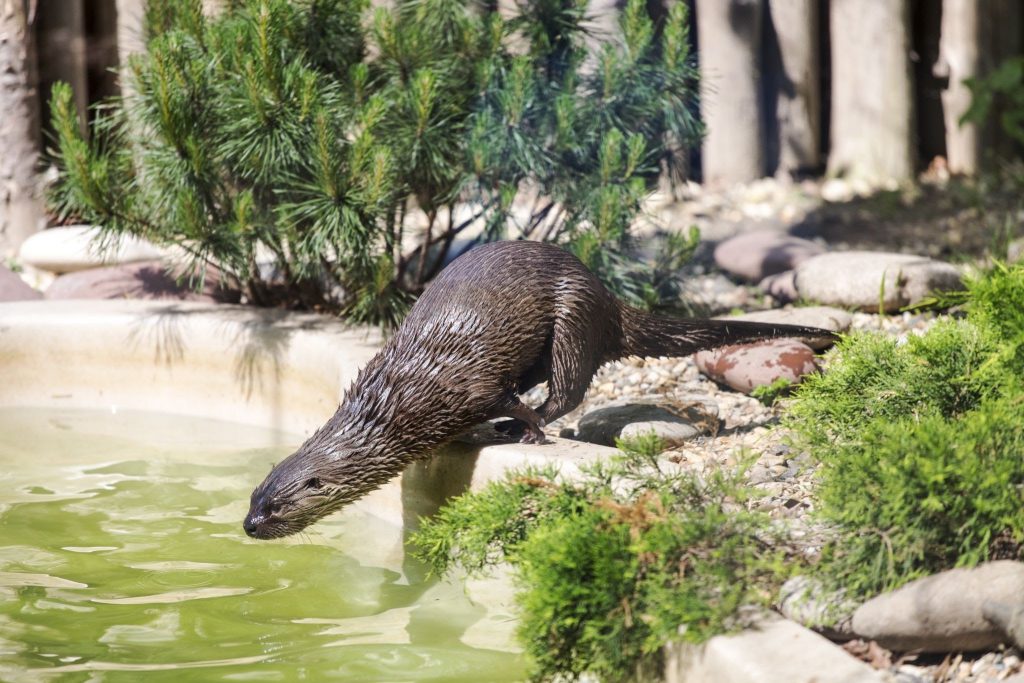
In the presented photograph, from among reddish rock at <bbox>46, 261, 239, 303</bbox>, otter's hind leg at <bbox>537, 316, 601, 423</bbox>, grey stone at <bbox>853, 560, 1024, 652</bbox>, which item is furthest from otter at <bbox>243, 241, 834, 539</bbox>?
reddish rock at <bbox>46, 261, 239, 303</bbox>

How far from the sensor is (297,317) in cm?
500

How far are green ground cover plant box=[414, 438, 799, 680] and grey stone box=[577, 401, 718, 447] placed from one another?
0.91m

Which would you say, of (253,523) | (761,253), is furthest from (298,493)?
(761,253)

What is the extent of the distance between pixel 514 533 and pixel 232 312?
2.47 meters

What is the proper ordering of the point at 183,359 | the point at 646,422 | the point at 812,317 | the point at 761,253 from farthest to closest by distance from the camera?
the point at 761,253 → the point at 183,359 → the point at 812,317 → the point at 646,422

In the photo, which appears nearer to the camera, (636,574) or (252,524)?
(636,574)

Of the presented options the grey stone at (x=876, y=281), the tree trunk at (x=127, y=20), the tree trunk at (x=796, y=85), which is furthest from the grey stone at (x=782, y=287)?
the tree trunk at (x=127, y=20)

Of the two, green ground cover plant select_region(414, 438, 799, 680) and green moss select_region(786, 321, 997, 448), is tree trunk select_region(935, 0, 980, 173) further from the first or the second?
green ground cover plant select_region(414, 438, 799, 680)

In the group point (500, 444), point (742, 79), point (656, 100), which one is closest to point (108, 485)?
point (500, 444)

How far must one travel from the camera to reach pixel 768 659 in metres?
2.30

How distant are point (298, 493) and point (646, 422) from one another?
115cm

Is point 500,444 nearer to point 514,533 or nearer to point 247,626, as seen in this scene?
point 514,533

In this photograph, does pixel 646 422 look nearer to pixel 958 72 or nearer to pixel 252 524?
pixel 252 524

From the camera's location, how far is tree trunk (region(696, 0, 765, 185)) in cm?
773
